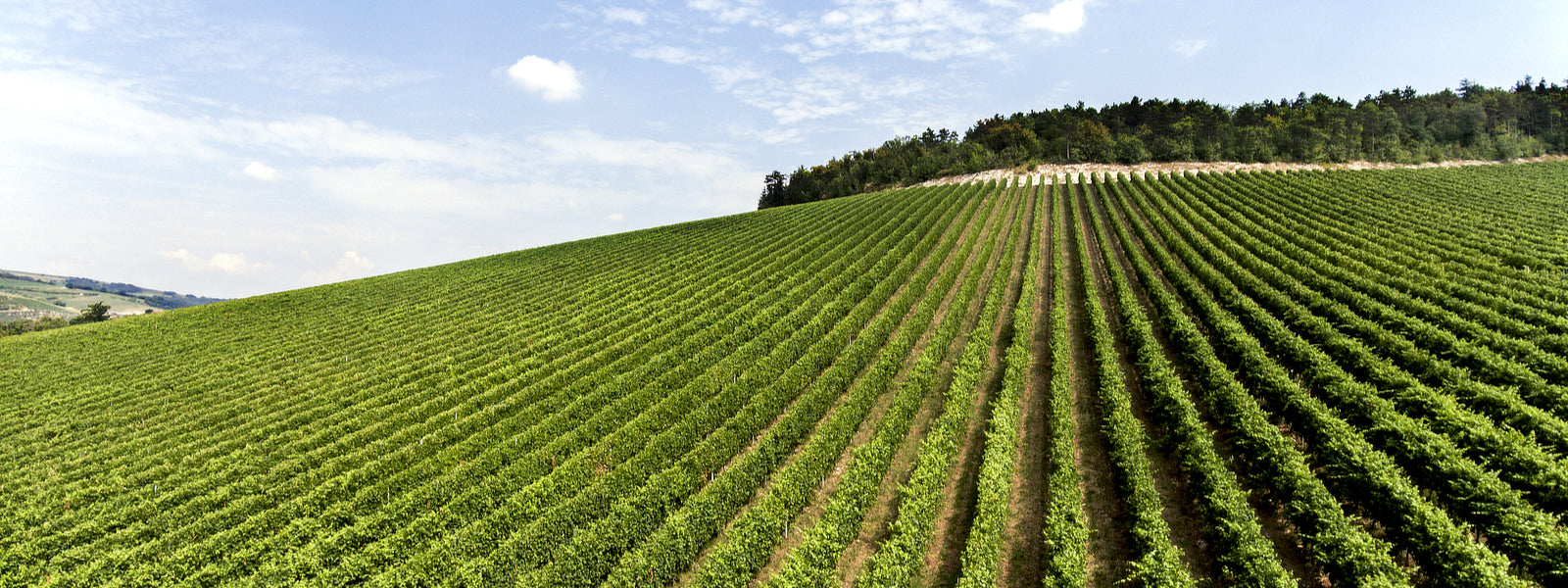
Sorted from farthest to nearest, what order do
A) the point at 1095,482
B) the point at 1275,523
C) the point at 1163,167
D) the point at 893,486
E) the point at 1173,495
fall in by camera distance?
the point at 1163,167
the point at 893,486
the point at 1095,482
the point at 1173,495
the point at 1275,523

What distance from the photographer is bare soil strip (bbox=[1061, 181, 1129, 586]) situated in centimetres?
1103

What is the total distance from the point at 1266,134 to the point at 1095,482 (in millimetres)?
80236

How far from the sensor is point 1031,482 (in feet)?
44.8

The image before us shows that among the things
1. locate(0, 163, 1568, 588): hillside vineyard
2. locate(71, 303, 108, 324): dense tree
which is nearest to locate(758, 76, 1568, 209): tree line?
locate(0, 163, 1568, 588): hillside vineyard

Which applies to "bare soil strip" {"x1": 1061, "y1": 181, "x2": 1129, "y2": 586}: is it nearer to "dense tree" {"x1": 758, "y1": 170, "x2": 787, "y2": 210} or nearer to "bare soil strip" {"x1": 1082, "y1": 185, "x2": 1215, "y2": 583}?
"bare soil strip" {"x1": 1082, "y1": 185, "x2": 1215, "y2": 583}

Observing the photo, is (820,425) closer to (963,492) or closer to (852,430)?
(852,430)

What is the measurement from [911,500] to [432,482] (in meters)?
12.5

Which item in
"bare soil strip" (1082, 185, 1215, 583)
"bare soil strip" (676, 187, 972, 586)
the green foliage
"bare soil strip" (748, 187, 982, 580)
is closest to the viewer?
"bare soil strip" (1082, 185, 1215, 583)

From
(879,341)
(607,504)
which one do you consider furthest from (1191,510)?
(607,504)

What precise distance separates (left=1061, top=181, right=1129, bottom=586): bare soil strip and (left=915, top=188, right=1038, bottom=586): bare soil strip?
249 centimetres

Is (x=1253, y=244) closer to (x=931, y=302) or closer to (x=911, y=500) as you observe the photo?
(x=931, y=302)

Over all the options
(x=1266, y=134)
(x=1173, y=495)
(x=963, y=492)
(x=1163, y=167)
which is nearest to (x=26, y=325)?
(x=963, y=492)

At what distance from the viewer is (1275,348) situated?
18.9m

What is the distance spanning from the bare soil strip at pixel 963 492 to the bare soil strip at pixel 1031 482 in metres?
0.92
